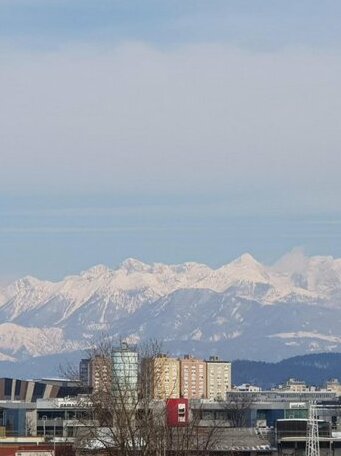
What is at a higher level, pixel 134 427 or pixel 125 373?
pixel 125 373

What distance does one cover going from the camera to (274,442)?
4459 inches

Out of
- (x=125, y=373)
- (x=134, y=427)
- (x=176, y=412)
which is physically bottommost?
(x=134, y=427)

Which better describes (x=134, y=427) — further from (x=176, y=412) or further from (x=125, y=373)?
(x=125, y=373)

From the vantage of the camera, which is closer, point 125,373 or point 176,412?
point 176,412

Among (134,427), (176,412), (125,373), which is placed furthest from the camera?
(125,373)

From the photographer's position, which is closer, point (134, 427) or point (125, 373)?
point (134, 427)

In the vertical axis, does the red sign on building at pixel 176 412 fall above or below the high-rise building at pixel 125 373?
below

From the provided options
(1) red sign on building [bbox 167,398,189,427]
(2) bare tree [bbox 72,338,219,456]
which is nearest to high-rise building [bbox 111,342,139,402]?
(2) bare tree [bbox 72,338,219,456]

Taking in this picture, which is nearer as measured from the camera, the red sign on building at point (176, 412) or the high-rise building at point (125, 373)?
the red sign on building at point (176, 412)

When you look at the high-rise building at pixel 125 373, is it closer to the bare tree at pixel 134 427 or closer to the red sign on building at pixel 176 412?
the bare tree at pixel 134 427

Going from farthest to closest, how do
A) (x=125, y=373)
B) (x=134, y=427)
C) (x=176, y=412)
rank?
(x=125, y=373) → (x=134, y=427) → (x=176, y=412)

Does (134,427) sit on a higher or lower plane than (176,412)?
lower

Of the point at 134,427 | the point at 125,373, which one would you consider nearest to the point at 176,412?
the point at 134,427

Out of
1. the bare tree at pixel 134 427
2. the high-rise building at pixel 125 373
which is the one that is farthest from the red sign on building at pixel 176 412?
the high-rise building at pixel 125 373
